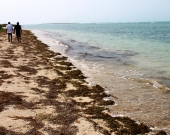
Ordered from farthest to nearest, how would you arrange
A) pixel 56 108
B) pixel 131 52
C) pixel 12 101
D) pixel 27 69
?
pixel 131 52 → pixel 27 69 → pixel 12 101 → pixel 56 108

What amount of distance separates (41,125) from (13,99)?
7.03 feet

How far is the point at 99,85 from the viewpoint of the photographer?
9.51 metres

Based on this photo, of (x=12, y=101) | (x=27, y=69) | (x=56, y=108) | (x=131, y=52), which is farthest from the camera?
(x=131, y=52)

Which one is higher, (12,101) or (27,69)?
(27,69)

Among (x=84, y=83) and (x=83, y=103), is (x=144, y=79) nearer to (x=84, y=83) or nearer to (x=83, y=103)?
(x=84, y=83)

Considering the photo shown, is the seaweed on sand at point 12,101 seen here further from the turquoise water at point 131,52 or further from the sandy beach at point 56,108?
the turquoise water at point 131,52

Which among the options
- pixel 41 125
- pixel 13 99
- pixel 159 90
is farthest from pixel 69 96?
pixel 159 90

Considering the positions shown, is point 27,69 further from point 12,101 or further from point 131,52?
point 131,52

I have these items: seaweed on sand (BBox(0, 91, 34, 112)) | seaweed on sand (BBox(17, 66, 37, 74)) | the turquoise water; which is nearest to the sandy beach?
seaweed on sand (BBox(0, 91, 34, 112))

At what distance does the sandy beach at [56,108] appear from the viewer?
5.37m

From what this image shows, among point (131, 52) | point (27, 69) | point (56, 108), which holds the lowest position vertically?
point (56, 108)

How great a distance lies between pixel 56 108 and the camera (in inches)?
262

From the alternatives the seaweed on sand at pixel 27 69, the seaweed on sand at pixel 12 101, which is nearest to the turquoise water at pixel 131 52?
the seaweed on sand at pixel 27 69

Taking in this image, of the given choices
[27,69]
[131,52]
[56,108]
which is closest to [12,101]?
[56,108]
